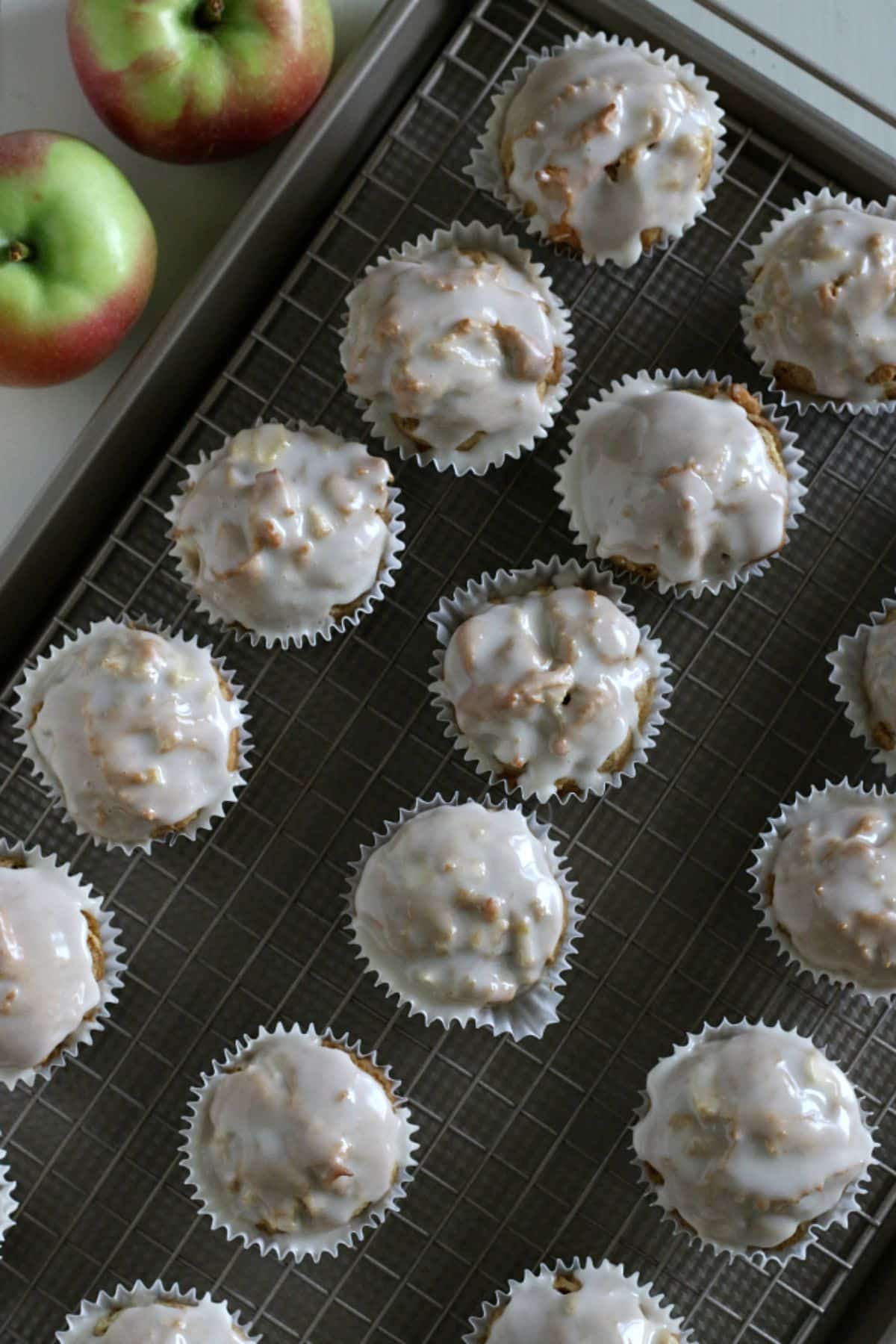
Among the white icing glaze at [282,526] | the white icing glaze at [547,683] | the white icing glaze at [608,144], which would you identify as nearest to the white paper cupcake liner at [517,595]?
the white icing glaze at [547,683]

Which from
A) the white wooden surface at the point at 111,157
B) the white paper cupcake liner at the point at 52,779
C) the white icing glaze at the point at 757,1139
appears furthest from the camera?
the white wooden surface at the point at 111,157

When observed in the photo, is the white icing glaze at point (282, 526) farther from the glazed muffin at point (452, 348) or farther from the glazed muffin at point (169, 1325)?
the glazed muffin at point (169, 1325)

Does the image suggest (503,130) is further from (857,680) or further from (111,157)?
(857,680)

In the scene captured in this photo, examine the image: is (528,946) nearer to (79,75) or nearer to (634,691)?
(634,691)

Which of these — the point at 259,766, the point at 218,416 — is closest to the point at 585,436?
the point at 218,416

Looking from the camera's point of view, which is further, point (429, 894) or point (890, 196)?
point (890, 196)

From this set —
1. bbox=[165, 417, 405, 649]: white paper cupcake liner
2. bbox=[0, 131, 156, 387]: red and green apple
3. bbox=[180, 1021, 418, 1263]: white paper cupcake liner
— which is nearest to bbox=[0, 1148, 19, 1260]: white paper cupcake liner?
bbox=[180, 1021, 418, 1263]: white paper cupcake liner

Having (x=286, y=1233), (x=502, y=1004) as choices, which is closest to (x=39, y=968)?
(x=286, y=1233)
